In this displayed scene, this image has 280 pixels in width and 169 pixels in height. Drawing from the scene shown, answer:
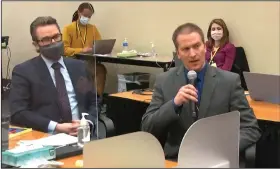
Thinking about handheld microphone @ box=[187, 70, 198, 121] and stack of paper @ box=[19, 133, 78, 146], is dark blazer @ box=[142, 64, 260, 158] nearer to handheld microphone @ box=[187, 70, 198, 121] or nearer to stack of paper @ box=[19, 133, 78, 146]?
handheld microphone @ box=[187, 70, 198, 121]

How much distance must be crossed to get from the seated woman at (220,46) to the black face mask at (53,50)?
295 cm

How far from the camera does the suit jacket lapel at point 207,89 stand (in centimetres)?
249

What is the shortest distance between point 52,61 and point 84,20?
285cm

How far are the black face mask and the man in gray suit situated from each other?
65 cm

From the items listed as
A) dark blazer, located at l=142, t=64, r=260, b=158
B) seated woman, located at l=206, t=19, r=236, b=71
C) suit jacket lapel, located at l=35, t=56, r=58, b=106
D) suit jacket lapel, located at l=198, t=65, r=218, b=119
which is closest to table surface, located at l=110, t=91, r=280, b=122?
dark blazer, located at l=142, t=64, r=260, b=158

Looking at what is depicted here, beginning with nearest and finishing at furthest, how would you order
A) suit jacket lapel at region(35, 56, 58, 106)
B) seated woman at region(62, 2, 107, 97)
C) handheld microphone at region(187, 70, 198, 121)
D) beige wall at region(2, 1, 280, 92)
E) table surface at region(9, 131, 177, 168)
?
table surface at region(9, 131, 177, 168)
handheld microphone at region(187, 70, 198, 121)
suit jacket lapel at region(35, 56, 58, 106)
seated woman at region(62, 2, 107, 97)
beige wall at region(2, 1, 280, 92)

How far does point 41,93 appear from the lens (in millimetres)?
2604

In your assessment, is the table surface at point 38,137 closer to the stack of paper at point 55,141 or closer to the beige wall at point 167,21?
the stack of paper at point 55,141

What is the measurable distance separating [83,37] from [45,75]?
1.50 metres

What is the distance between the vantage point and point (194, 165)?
5.20 ft

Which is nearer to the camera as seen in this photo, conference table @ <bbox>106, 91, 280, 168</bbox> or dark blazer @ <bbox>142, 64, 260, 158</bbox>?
dark blazer @ <bbox>142, 64, 260, 158</bbox>

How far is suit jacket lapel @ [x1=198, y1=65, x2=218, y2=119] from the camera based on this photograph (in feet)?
8.16

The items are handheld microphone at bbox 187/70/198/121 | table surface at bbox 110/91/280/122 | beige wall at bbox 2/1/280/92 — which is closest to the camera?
handheld microphone at bbox 187/70/198/121

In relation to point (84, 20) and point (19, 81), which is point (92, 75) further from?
point (84, 20)
